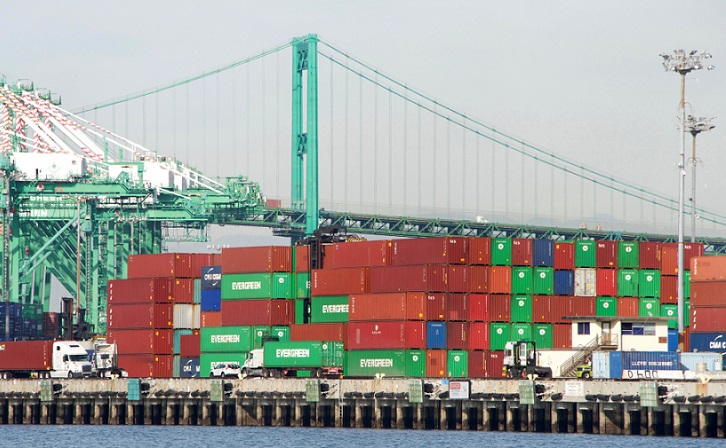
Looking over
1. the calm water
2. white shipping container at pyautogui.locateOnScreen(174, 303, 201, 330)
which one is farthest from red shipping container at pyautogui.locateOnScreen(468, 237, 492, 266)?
white shipping container at pyautogui.locateOnScreen(174, 303, 201, 330)

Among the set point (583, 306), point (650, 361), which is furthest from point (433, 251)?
point (650, 361)

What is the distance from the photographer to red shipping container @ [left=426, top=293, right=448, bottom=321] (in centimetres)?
7762

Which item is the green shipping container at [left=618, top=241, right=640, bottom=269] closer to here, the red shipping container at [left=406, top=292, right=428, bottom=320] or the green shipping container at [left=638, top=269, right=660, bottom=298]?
the green shipping container at [left=638, top=269, right=660, bottom=298]

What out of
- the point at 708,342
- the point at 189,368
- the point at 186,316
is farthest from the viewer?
the point at 186,316

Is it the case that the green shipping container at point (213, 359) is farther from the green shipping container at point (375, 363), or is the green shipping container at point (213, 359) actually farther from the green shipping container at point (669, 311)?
the green shipping container at point (669, 311)

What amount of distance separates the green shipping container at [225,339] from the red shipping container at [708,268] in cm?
2432

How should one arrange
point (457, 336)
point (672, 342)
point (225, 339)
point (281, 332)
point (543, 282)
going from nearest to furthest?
point (672, 342) < point (457, 336) < point (543, 282) < point (281, 332) < point (225, 339)

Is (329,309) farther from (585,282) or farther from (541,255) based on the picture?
(585,282)

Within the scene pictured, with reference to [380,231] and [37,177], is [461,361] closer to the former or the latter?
[37,177]

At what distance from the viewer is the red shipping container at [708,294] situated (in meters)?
77.1

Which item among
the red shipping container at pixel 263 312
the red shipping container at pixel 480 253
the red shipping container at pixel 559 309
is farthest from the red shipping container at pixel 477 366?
the red shipping container at pixel 263 312

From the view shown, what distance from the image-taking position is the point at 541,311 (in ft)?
260

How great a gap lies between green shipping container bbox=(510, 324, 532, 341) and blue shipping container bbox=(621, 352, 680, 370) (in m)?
8.23

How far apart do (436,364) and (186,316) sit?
20607mm
